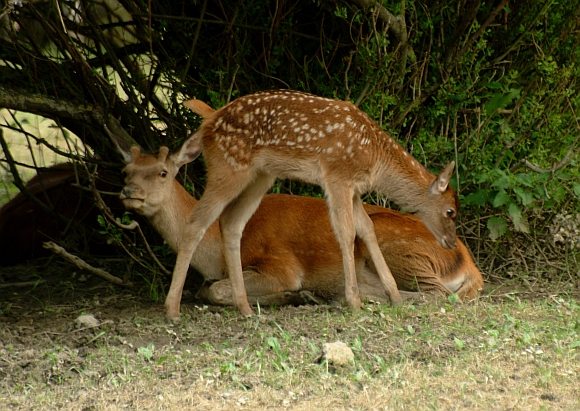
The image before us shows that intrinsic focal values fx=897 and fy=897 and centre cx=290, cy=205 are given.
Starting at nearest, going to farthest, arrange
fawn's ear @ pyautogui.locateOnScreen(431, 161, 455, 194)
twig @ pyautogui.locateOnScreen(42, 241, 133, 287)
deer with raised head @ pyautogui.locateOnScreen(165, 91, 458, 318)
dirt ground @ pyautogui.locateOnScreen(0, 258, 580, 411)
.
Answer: dirt ground @ pyautogui.locateOnScreen(0, 258, 580, 411)
twig @ pyautogui.locateOnScreen(42, 241, 133, 287)
deer with raised head @ pyautogui.locateOnScreen(165, 91, 458, 318)
fawn's ear @ pyautogui.locateOnScreen(431, 161, 455, 194)

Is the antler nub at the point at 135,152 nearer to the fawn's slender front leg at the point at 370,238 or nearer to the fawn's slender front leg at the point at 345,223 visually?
the fawn's slender front leg at the point at 345,223

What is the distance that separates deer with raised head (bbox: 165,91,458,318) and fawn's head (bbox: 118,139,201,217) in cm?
2

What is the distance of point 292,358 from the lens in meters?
4.61

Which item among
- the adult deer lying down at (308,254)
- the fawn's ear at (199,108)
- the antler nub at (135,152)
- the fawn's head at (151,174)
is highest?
the fawn's ear at (199,108)

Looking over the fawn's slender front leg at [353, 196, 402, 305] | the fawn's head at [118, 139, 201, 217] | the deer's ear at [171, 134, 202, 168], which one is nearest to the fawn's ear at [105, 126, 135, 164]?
the fawn's head at [118, 139, 201, 217]

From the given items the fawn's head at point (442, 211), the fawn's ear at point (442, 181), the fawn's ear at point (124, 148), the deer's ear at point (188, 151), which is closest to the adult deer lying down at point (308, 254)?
the deer's ear at point (188, 151)

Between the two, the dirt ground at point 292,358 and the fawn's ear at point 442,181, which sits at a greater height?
the fawn's ear at point 442,181

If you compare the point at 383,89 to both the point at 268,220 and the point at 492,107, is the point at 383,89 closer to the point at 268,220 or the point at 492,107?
the point at 492,107

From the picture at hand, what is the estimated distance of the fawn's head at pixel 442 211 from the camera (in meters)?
6.36

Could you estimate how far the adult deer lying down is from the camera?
6297mm

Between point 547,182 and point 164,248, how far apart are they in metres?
2.98

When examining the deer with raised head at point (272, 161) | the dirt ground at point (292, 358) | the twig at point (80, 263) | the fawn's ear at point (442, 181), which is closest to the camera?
the dirt ground at point (292, 358)

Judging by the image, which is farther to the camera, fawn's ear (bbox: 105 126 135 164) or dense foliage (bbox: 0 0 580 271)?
dense foliage (bbox: 0 0 580 271)

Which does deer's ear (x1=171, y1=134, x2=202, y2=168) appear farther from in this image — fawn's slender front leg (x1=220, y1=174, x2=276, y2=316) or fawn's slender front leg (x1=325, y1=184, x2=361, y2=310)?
fawn's slender front leg (x1=325, y1=184, x2=361, y2=310)
